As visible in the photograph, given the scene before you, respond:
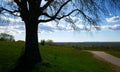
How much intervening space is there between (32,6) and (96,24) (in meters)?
4.36

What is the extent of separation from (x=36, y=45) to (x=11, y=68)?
297 centimetres

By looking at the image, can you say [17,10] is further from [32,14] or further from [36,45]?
[36,45]

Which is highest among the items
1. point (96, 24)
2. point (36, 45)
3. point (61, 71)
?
point (96, 24)

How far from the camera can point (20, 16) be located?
1869cm

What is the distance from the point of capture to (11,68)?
16.2m

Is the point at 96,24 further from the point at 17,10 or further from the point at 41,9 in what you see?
the point at 17,10

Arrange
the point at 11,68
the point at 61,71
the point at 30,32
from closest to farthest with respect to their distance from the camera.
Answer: the point at 11,68
the point at 61,71
the point at 30,32

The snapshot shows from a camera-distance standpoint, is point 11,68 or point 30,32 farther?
point 30,32

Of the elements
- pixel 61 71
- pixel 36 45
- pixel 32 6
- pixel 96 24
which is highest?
pixel 32 6

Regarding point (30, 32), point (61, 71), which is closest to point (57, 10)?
point (30, 32)

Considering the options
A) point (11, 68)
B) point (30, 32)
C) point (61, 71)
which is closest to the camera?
point (11, 68)

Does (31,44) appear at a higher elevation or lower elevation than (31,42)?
lower

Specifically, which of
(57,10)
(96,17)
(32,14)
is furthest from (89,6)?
(32,14)

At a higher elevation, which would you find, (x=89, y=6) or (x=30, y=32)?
(x=89, y=6)
